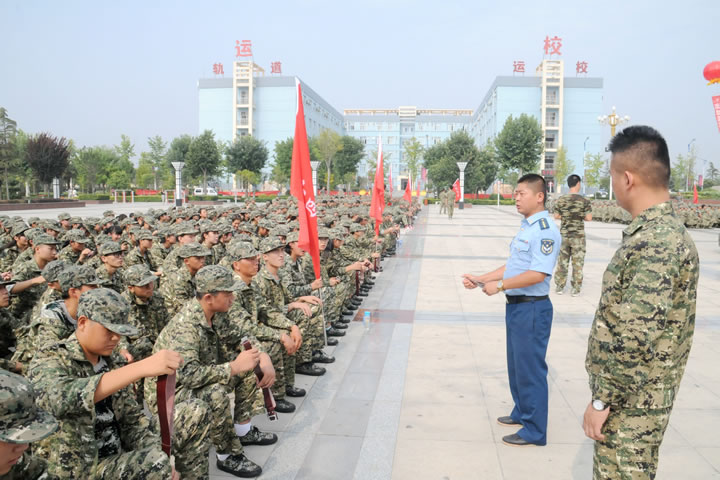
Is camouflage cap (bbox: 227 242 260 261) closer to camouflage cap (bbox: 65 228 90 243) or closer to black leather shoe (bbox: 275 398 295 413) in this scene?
black leather shoe (bbox: 275 398 295 413)

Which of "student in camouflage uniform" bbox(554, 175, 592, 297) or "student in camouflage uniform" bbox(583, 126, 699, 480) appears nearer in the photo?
"student in camouflage uniform" bbox(583, 126, 699, 480)

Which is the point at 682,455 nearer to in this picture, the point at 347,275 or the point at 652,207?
the point at 652,207

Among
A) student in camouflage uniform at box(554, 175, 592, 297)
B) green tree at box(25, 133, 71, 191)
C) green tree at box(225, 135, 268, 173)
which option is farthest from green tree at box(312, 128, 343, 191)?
student in camouflage uniform at box(554, 175, 592, 297)

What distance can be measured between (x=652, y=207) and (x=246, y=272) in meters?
3.14

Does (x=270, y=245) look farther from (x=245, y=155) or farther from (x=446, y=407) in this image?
(x=245, y=155)

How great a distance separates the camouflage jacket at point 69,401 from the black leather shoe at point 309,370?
2894mm

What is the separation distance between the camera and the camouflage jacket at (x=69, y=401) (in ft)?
7.47

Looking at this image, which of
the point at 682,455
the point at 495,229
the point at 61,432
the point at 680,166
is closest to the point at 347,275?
the point at 682,455

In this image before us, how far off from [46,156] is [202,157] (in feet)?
40.4

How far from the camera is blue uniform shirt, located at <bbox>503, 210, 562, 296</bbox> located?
3726 mm

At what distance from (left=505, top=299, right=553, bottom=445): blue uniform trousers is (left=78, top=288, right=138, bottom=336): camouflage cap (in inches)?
104

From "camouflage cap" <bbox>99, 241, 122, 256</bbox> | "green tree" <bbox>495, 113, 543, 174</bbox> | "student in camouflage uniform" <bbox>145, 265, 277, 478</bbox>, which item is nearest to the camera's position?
"student in camouflage uniform" <bbox>145, 265, 277, 478</bbox>

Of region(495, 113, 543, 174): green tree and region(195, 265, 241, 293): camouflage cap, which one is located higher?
region(495, 113, 543, 174): green tree

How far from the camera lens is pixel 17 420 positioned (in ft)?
5.74
